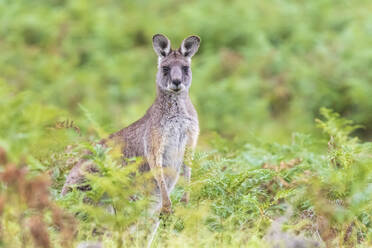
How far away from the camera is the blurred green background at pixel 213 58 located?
1173 centimetres

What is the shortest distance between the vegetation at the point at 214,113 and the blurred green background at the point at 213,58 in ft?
0.10

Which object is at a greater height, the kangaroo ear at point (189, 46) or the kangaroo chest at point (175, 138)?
the kangaroo ear at point (189, 46)

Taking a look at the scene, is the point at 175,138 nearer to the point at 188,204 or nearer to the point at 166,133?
the point at 166,133

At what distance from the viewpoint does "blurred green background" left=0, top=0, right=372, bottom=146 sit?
11.7 meters

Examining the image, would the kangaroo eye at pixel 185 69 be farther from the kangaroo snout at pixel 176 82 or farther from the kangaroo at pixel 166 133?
the kangaroo snout at pixel 176 82

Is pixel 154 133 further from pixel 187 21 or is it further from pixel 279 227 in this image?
pixel 187 21

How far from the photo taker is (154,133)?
5.94m

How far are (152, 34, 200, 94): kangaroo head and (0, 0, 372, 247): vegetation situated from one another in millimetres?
768

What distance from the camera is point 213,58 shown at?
1302 cm

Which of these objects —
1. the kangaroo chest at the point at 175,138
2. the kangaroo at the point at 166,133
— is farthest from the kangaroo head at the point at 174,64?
the kangaroo chest at the point at 175,138

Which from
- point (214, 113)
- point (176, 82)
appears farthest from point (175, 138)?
point (214, 113)

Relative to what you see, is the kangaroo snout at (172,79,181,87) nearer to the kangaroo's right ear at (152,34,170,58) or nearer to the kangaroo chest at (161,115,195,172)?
the kangaroo chest at (161,115,195,172)

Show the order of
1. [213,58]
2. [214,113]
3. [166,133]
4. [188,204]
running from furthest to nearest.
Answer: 1. [213,58]
2. [214,113]
3. [166,133]
4. [188,204]

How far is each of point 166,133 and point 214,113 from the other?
240 inches
